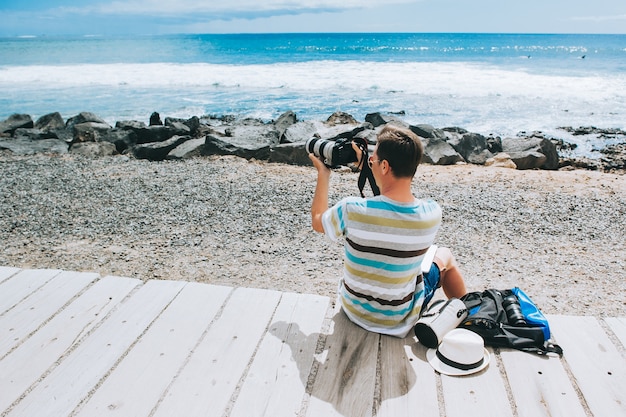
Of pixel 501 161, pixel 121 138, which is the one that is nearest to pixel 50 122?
pixel 121 138

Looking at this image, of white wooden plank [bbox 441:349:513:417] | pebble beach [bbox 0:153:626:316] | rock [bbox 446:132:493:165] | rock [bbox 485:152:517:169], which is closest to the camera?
white wooden plank [bbox 441:349:513:417]

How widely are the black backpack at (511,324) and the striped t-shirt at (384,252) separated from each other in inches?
12.8

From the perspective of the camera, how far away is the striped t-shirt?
7.92ft

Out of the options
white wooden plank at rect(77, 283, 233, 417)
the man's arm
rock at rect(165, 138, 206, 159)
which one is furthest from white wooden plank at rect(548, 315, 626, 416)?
rock at rect(165, 138, 206, 159)

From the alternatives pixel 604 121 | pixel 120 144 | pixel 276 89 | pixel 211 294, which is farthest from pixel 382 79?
pixel 211 294

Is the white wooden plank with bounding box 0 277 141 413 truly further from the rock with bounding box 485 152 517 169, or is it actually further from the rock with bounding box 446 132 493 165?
the rock with bounding box 446 132 493 165

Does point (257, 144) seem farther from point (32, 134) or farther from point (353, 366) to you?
point (353, 366)

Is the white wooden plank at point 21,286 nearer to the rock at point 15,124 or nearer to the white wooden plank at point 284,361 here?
the white wooden plank at point 284,361

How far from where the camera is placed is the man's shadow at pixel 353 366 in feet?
7.22

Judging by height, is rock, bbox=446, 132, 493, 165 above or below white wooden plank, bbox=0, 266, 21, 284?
below

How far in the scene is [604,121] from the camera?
16.3 meters

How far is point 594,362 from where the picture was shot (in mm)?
2467

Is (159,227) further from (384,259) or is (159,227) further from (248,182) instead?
(384,259)

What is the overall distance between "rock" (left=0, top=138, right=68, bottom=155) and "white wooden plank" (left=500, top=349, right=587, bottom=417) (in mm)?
9987
